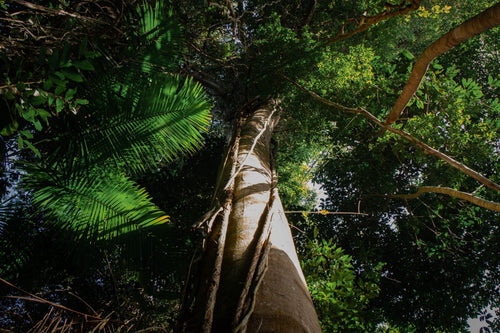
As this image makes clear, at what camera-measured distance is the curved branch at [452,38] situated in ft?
3.97

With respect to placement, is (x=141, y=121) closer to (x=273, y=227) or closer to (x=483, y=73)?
(x=273, y=227)

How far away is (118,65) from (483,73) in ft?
17.6

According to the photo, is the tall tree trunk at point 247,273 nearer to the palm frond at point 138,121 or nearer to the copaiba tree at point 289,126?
the copaiba tree at point 289,126

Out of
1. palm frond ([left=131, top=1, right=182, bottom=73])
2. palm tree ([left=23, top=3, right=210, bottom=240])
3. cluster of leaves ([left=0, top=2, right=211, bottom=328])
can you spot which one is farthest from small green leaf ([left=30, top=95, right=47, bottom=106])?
palm frond ([left=131, top=1, right=182, bottom=73])

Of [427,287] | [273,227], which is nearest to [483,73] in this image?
[427,287]

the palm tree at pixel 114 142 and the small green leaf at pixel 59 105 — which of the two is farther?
the palm tree at pixel 114 142

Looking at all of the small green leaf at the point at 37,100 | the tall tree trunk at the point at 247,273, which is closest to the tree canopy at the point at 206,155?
the small green leaf at the point at 37,100

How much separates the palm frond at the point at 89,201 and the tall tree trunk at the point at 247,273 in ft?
2.12

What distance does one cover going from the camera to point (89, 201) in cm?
197

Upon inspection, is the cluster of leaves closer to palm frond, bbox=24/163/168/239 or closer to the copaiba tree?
palm frond, bbox=24/163/168/239

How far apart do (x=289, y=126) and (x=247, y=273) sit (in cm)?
359

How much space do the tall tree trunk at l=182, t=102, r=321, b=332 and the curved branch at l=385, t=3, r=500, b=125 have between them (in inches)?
42.5

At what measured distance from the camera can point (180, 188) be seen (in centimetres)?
379

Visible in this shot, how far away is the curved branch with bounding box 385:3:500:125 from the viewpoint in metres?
1.21
